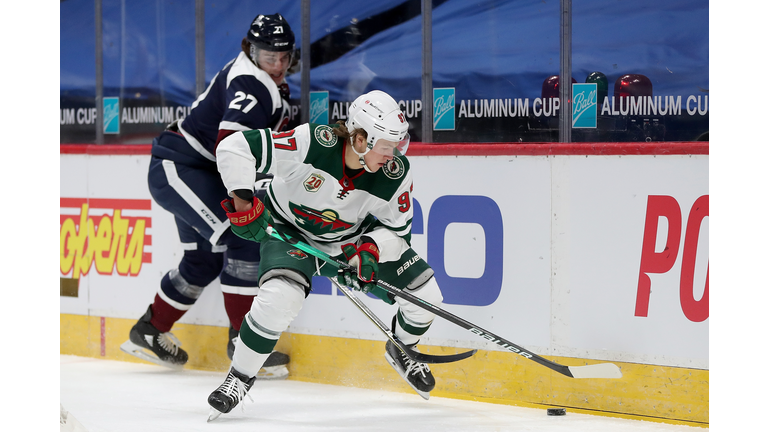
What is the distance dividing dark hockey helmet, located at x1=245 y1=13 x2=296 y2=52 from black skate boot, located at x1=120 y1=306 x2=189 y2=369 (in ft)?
4.47

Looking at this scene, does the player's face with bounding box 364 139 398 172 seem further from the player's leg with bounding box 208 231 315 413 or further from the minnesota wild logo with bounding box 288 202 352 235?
the player's leg with bounding box 208 231 315 413

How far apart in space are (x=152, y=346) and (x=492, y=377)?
1623mm

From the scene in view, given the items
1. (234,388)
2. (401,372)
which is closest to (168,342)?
(234,388)

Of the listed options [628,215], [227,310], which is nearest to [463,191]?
[628,215]

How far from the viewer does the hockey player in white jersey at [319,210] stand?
2.78 meters

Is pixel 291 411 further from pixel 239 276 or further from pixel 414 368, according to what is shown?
pixel 239 276

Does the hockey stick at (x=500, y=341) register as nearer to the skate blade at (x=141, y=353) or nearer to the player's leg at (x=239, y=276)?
the player's leg at (x=239, y=276)

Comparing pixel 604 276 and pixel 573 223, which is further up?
pixel 573 223

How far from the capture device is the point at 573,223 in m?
3.10

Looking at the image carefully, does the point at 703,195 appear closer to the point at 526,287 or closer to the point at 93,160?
the point at 526,287

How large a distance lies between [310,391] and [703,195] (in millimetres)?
1771

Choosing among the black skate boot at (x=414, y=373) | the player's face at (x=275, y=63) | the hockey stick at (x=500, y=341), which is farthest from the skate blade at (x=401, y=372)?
the player's face at (x=275, y=63)

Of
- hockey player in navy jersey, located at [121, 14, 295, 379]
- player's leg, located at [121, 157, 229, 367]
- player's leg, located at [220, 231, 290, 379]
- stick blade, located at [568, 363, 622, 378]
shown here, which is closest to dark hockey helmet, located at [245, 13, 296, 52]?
hockey player in navy jersey, located at [121, 14, 295, 379]

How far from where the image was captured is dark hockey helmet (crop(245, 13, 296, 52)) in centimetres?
348
